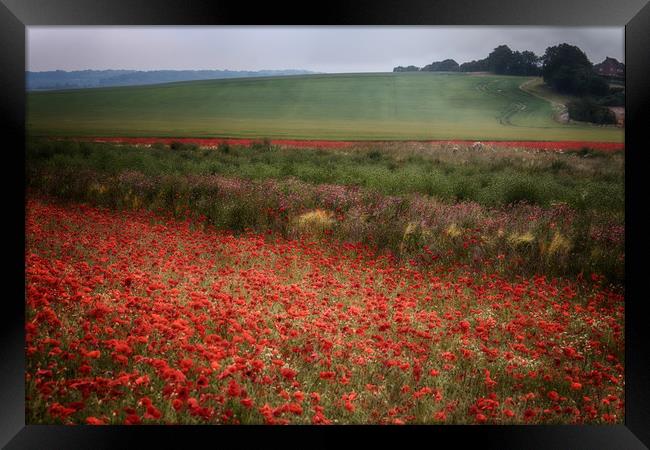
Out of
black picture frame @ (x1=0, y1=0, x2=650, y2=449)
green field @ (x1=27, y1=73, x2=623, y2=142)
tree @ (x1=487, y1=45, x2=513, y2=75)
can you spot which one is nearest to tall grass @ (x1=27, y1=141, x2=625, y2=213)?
green field @ (x1=27, y1=73, x2=623, y2=142)

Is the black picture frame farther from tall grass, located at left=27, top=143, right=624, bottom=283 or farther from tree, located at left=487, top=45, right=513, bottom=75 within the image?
tree, located at left=487, top=45, right=513, bottom=75

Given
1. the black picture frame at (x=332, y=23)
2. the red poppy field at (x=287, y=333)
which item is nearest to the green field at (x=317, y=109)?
the black picture frame at (x=332, y=23)

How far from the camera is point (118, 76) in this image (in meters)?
5.00

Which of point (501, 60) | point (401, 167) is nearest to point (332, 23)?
point (401, 167)

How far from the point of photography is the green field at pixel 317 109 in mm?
4879

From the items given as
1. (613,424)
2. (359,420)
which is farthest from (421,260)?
(613,424)

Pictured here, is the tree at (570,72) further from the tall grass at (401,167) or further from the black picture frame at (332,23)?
the tall grass at (401,167)

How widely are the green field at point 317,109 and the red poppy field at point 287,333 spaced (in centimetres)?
94

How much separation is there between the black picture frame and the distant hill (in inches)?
17.1

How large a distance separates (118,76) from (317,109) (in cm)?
199

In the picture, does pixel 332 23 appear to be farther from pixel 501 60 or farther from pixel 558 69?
pixel 558 69

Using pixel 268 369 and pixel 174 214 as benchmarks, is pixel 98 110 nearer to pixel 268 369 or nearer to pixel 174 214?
pixel 174 214

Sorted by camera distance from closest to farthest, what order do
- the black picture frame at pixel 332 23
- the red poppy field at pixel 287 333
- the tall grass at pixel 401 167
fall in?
1. the red poppy field at pixel 287 333
2. the black picture frame at pixel 332 23
3. the tall grass at pixel 401 167

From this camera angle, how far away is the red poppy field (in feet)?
12.0
